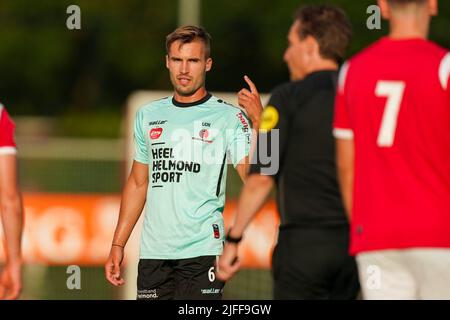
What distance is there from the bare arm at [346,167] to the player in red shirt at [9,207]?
171cm

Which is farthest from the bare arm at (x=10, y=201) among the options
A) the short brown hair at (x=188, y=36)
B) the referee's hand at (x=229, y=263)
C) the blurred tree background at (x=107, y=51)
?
the blurred tree background at (x=107, y=51)

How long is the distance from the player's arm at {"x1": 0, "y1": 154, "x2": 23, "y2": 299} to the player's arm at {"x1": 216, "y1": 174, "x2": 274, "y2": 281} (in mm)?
1062

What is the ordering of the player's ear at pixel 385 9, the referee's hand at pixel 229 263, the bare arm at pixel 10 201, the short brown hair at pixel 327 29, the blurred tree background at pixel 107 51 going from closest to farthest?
1. the player's ear at pixel 385 9
2. the referee's hand at pixel 229 263
3. the short brown hair at pixel 327 29
4. the bare arm at pixel 10 201
5. the blurred tree background at pixel 107 51

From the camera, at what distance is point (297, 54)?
664cm

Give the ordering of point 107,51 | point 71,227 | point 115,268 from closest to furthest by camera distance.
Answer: point 115,268 < point 71,227 < point 107,51

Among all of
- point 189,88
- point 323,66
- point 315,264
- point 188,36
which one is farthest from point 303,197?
point 188,36

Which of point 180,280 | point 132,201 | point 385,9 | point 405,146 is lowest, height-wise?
point 180,280

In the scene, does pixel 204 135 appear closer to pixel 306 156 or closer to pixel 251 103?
pixel 251 103

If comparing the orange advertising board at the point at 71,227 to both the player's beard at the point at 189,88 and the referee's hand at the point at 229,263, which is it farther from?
the referee's hand at the point at 229,263

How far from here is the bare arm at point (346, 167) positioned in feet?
20.0

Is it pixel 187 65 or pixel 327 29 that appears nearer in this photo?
pixel 327 29

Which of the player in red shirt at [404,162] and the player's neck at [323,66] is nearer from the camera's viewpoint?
the player in red shirt at [404,162]

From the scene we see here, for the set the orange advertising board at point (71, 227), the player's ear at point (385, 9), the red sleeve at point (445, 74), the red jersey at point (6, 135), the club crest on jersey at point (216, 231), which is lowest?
the orange advertising board at point (71, 227)

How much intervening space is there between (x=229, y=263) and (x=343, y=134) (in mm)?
891
